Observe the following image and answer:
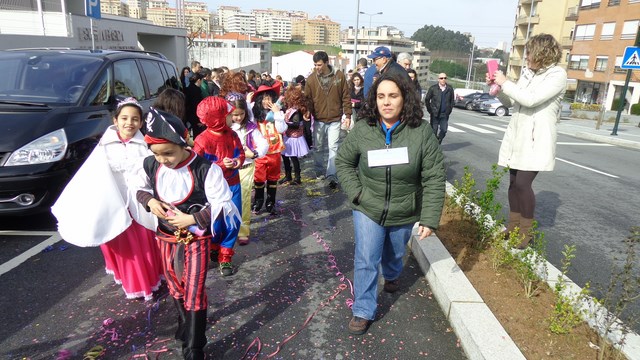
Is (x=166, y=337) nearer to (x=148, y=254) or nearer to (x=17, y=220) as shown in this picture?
(x=148, y=254)

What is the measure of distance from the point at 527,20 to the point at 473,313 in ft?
221

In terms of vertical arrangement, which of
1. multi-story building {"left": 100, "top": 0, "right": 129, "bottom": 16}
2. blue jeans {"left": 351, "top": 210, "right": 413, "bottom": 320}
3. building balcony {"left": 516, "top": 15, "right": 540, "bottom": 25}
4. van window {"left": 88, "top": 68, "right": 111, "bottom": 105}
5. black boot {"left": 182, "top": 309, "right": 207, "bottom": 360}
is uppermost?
building balcony {"left": 516, "top": 15, "right": 540, "bottom": 25}

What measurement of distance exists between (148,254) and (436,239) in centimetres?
269

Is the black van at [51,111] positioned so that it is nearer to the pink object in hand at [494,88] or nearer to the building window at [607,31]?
the pink object in hand at [494,88]

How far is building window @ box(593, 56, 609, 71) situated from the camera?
4158 cm

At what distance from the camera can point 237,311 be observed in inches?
131

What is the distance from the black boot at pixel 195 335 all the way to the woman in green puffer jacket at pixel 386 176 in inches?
41.6

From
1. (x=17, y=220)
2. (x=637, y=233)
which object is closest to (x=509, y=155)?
(x=637, y=233)

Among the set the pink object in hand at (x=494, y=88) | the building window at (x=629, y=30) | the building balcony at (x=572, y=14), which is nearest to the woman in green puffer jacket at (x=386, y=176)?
the pink object in hand at (x=494, y=88)

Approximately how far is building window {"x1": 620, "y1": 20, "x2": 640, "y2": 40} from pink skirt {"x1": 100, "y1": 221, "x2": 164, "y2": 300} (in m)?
46.8

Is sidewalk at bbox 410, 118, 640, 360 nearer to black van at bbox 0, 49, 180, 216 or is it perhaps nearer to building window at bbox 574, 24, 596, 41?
black van at bbox 0, 49, 180, 216

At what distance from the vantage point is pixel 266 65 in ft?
326

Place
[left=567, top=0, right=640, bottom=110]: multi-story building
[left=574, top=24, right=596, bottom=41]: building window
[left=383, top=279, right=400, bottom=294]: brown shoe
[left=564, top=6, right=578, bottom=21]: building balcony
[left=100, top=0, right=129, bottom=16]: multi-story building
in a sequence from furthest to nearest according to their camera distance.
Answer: [left=564, top=6, right=578, bottom=21]: building balcony < [left=100, top=0, right=129, bottom=16]: multi-story building < [left=574, top=24, right=596, bottom=41]: building window < [left=567, top=0, right=640, bottom=110]: multi-story building < [left=383, top=279, right=400, bottom=294]: brown shoe

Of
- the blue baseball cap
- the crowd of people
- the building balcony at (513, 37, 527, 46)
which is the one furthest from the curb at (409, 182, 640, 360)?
the building balcony at (513, 37, 527, 46)
